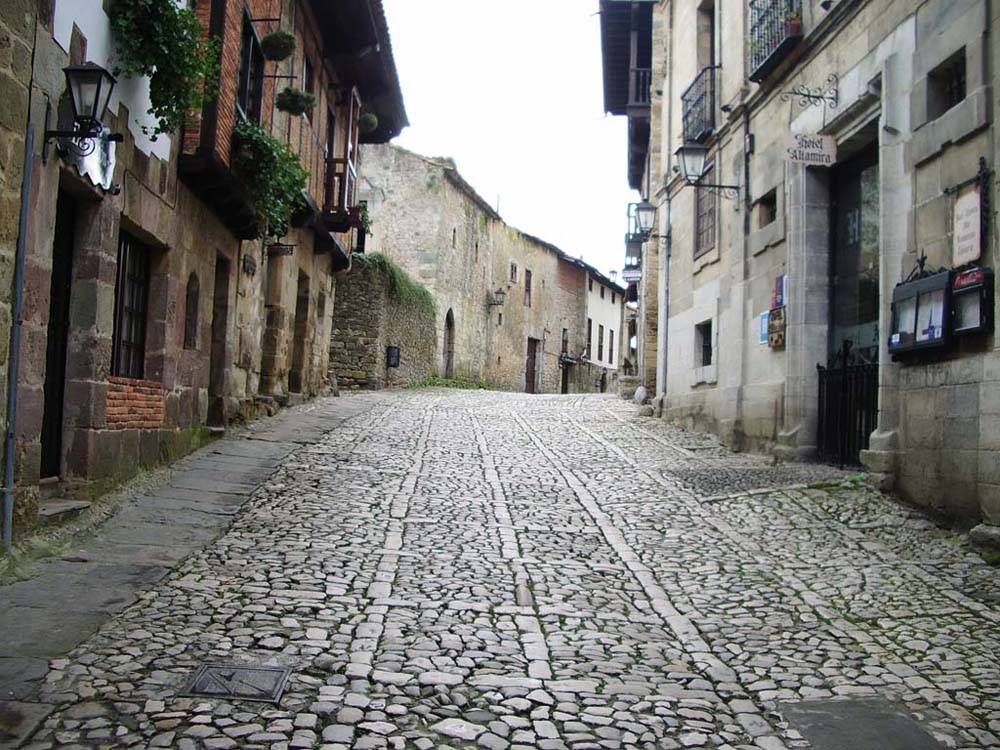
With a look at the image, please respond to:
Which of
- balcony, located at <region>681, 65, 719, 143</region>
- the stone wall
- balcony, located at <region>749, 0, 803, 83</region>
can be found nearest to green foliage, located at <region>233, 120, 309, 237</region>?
balcony, located at <region>749, 0, 803, 83</region>

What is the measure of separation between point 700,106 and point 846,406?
6620 mm

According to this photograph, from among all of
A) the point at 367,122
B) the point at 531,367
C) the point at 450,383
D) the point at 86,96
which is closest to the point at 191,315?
the point at 86,96

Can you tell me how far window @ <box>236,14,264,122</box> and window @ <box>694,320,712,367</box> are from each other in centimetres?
739

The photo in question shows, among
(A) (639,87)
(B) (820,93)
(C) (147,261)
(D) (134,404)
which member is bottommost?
(D) (134,404)

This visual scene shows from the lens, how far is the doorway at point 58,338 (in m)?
6.77

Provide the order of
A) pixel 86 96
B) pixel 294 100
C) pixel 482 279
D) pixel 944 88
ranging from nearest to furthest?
pixel 86 96, pixel 944 88, pixel 294 100, pixel 482 279

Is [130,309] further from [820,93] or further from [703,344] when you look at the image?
[703,344]

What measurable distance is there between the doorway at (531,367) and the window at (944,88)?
113ft

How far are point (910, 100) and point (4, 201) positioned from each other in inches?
283

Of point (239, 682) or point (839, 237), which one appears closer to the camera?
point (239, 682)

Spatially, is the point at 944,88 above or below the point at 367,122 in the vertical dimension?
below

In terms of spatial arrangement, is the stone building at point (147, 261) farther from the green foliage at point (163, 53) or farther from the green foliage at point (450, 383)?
the green foliage at point (450, 383)

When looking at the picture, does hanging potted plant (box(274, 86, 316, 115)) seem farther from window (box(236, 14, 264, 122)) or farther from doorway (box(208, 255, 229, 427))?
doorway (box(208, 255, 229, 427))

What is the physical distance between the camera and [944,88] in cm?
783
